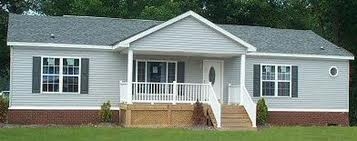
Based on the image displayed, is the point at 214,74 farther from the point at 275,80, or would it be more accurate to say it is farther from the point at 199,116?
the point at 199,116

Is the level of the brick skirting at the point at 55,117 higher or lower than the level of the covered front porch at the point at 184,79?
lower

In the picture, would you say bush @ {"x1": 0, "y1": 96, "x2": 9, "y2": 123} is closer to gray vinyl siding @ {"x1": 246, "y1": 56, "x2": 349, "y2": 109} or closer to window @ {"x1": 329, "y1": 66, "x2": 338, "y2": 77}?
gray vinyl siding @ {"x1": 246, "y1": 56, "x2": 349, "y2": 109}

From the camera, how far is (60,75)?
23234 mm

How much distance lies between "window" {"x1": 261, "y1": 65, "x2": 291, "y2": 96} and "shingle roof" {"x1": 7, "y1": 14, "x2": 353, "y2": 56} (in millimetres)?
827

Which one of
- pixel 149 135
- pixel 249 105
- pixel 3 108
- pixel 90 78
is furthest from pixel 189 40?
pixel 3 108

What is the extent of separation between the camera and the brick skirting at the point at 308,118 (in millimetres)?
26203

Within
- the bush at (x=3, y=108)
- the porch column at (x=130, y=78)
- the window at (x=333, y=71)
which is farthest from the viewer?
the window at (x=333, y=71)

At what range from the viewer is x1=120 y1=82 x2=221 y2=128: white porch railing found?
76.6ft

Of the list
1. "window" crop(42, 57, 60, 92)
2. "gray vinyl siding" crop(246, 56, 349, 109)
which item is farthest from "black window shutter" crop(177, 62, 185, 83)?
"window" crop(42, 57, 60, 92)

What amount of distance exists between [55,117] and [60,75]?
1.70m

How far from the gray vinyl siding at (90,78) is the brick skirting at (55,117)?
0.32m

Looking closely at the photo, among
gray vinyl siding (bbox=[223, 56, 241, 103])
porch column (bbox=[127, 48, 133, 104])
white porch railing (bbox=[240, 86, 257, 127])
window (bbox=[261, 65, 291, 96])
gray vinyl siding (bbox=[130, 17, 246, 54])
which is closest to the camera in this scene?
porch column (bbox=[127, 48, 133, 104])

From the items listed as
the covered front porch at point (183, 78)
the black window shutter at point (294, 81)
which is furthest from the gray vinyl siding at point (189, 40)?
the black window shutter at point (294, 81)

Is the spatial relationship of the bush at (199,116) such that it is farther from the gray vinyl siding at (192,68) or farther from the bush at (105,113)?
the bush at (105,113)
